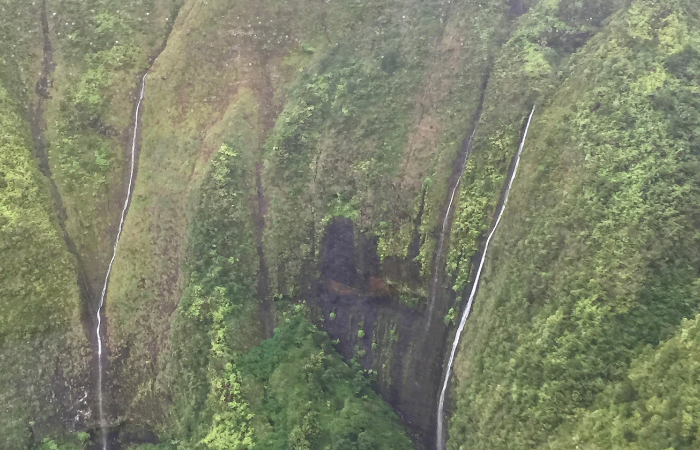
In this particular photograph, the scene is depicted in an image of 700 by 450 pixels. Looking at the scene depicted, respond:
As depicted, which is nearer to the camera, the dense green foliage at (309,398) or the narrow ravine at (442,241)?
the dense green foliage at (309,398)

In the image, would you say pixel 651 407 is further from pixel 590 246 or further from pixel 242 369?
pixel 242 369

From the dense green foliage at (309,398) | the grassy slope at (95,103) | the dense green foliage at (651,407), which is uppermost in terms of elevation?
the grassy slope at (95,103)

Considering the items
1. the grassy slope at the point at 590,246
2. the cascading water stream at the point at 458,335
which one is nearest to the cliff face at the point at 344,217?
the grassy slope at the point at 590,246

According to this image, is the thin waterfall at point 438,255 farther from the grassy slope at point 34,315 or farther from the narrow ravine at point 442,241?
the grassy slope at point 34,315

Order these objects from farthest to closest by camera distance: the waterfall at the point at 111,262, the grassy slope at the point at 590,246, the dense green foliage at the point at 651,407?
the waterfall at the point at 111,262, the grassy slope at the point at 590,246, the dense green foliage at the point at 651,407

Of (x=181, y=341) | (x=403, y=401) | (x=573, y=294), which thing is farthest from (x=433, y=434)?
(x=181, y=341)

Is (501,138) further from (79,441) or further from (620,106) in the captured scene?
(79,441)
